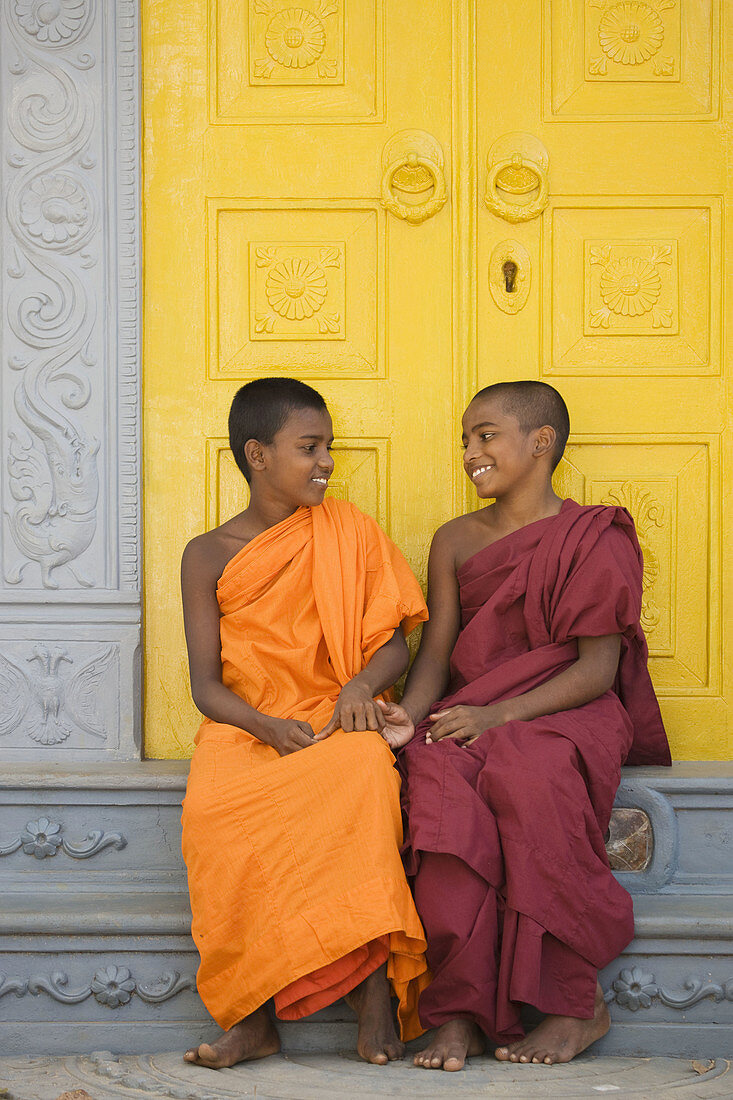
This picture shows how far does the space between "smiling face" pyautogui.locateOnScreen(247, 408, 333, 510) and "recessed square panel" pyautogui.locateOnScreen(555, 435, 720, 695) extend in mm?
882

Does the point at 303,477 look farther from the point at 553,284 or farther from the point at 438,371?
the point at 553,284

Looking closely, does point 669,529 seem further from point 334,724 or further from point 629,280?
point 334,724

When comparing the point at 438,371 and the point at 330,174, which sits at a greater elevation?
the point at 330,174

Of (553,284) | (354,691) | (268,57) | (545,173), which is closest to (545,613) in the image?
(354,691)

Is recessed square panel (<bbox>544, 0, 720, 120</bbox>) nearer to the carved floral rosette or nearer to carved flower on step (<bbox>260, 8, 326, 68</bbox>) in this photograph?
carved flower on step (<bbox>260, 8, 326, 68</bbox>)

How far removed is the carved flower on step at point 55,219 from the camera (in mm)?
3482

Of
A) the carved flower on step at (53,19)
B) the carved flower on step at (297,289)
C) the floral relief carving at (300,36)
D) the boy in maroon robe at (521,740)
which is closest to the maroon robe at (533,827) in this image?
the boy in maroon robe at (521,740)

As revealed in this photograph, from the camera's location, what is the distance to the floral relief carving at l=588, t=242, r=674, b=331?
360 centimetres

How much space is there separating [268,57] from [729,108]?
166cm

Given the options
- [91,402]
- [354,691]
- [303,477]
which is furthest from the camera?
[91,402]

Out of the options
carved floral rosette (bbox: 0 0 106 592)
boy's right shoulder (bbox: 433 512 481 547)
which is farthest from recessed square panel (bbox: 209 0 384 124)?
boy's right shoulder (bbox: 433 512 481 547)

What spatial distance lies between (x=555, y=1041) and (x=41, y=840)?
162cm

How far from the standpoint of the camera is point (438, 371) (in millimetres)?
3609

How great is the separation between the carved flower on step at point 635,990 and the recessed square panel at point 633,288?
199 centimetres
